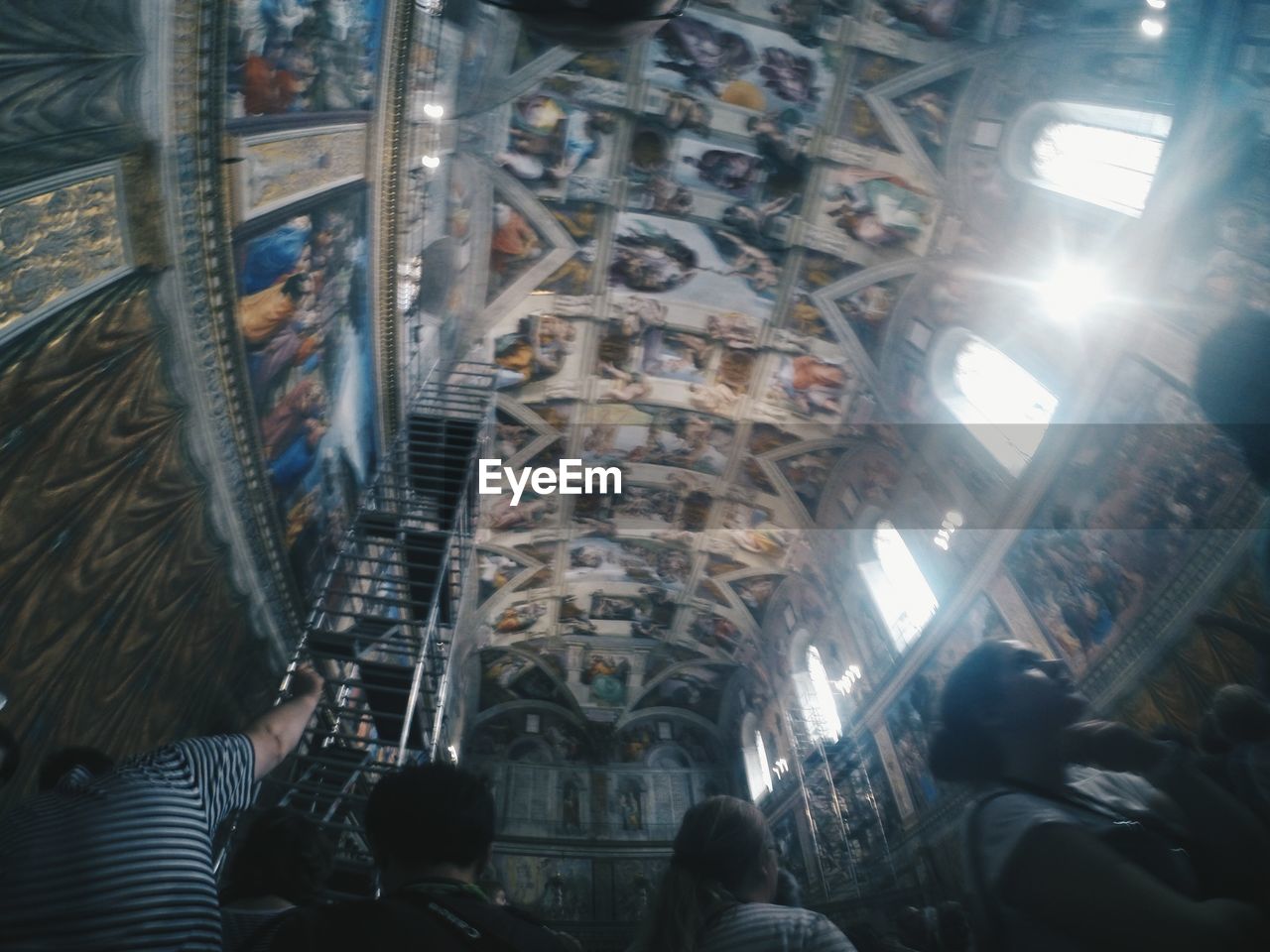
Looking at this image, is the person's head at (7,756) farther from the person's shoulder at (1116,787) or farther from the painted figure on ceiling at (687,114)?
the painted figure on ceiling at (687,114)

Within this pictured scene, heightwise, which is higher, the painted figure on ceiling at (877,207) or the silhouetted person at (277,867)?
the painted figure on ceiling at (877,207)

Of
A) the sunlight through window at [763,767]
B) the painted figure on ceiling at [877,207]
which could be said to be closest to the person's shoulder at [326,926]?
the painted figure on ceiling at [877,207]

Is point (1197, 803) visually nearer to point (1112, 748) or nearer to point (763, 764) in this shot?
point (1112, 748)

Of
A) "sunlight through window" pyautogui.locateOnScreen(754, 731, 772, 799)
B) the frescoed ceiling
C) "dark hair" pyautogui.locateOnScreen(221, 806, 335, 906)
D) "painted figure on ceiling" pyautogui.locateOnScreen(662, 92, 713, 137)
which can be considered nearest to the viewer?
"dark hair" pyautogui.locateOnScreen(221, 806, 335, 906)

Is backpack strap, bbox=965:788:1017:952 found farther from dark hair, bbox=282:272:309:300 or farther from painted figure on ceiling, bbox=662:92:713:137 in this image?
painted figure on ceiling, bbox=662:92:713:137

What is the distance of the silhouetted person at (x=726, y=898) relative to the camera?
1.72 m

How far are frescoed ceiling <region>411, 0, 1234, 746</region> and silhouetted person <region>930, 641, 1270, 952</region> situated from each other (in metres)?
9.12

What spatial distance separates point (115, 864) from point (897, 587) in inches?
562

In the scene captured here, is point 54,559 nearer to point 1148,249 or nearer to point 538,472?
point 1148,249

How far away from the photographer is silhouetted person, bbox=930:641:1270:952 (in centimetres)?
107

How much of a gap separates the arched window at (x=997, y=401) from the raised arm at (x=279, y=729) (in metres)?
10.3

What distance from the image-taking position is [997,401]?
1073cm

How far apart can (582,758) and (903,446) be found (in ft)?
53.7

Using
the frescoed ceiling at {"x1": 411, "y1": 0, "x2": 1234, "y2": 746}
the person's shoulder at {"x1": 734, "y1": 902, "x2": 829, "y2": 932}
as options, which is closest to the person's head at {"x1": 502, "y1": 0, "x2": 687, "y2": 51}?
the frescoed ceiling at {"x1": 411, "y1": 0, "x2": 1234, "y2": 746}
